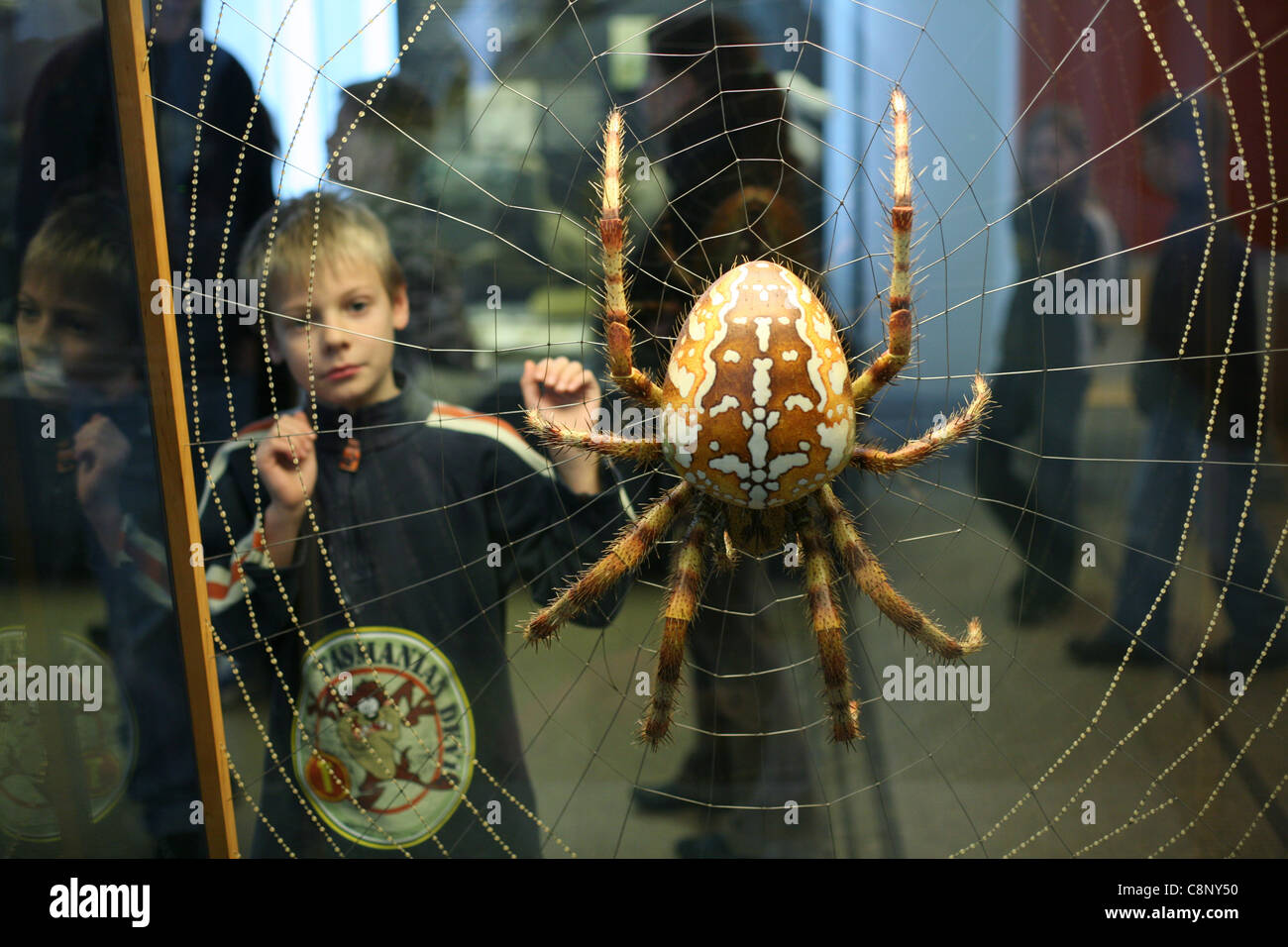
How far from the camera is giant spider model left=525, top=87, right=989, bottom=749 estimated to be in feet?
2.45

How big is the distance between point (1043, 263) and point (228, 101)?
974mm

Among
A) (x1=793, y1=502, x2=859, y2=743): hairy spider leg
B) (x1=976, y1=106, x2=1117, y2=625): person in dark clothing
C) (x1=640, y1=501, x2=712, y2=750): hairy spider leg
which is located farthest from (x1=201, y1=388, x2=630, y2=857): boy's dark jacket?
(x1=976, y1=106, x2=1117, y2=625): person in dark clothing

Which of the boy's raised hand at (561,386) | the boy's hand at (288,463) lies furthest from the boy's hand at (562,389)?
the boy's hand at (288,463)

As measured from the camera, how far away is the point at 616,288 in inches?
31.9

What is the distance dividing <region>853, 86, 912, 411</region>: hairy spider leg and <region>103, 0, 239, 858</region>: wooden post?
2.63 feet

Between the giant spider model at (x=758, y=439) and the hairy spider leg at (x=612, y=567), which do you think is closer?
the giant spider model at (x=758, y=439)

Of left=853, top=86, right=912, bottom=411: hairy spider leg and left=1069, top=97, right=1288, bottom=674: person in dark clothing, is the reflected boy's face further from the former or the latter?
left=1069, top=97, right=1288, bottom=674: person in dark clothing

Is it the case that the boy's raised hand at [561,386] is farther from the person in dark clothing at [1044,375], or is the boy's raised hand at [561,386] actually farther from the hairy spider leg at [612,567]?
the person in dark clothing at [1044,375]

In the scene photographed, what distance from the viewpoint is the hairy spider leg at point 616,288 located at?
795 millimetres

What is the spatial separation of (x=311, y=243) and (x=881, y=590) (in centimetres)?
78

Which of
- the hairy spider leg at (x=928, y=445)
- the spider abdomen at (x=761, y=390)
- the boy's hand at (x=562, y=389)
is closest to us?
the spider abdomen at (x=761, y=390)

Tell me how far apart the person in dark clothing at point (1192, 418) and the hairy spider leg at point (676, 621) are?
0.50m
